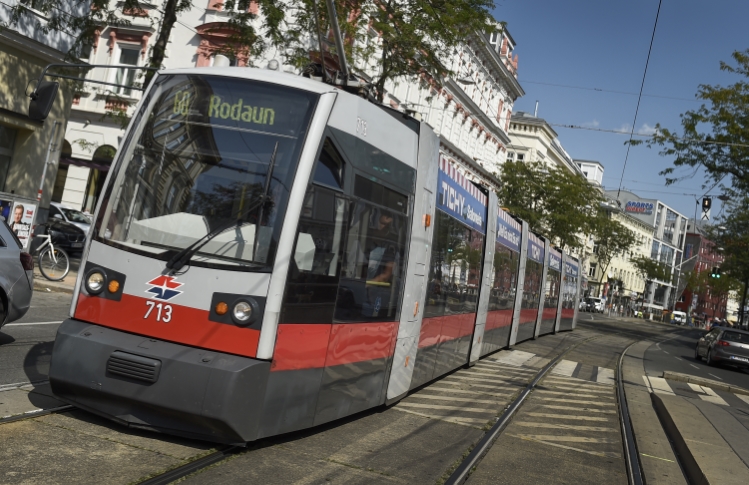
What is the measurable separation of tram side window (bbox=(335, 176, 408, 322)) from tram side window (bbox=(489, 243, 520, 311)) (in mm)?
7476

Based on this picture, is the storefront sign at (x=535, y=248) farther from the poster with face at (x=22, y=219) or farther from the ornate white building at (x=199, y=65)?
the poster with face at (x=22, y=219)

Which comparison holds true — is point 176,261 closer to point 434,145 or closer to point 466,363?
point 434,145

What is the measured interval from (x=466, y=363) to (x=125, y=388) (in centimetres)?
927

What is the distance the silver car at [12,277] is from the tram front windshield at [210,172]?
3.23 meters

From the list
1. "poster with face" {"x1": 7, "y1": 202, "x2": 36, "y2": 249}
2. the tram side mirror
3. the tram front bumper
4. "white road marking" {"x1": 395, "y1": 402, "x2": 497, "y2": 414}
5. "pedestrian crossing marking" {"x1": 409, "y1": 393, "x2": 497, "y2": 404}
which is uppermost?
the tram side mirror

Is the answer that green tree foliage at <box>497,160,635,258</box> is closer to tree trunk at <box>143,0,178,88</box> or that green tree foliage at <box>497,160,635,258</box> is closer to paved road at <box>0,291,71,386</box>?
tree trunk at <box>143,0,178,88</box>

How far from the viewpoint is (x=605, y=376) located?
1780cm

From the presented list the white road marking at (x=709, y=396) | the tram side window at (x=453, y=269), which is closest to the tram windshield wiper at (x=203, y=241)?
the tram side window at (x=453, y=269)

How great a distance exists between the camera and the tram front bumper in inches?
235

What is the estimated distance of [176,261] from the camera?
6.33 metres

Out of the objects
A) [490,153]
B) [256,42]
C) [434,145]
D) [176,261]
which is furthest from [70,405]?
[490,153]

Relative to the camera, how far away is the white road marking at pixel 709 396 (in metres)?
16.3

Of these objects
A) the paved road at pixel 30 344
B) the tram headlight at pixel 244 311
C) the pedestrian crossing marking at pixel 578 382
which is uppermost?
the tram headlight at pixel 244 311

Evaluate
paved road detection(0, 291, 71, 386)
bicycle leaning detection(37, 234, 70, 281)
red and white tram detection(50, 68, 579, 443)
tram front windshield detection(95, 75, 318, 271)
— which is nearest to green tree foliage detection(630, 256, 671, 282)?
bicycle leaning detection(37, 234, 70, 281)
